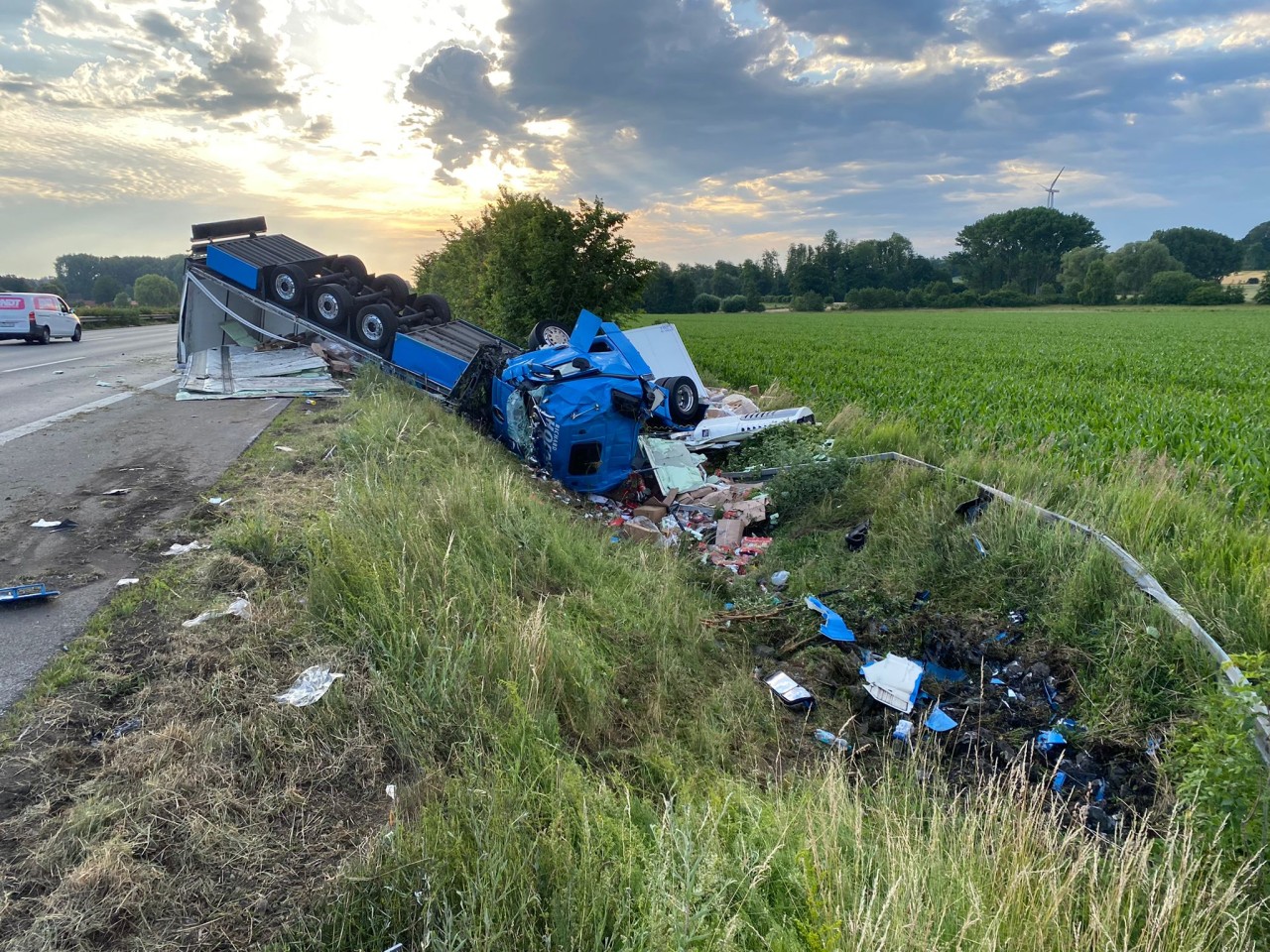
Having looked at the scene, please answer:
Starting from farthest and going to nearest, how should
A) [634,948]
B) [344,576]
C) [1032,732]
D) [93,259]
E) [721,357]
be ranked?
1. [93,259]
2. [721,357]
3. [1032,732]
4. [344,576]
5. [634,948]

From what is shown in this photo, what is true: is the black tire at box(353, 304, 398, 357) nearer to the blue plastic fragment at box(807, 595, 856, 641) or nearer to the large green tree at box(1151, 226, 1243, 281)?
the blue plastic fragment at box(807, 595, 856, 641)

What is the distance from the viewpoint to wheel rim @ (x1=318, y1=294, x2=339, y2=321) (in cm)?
1194

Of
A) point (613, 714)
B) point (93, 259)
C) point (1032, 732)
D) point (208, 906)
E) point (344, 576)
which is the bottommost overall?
point (1032, 732)

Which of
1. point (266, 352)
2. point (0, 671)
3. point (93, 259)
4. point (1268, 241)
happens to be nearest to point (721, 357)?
point (266, 352)

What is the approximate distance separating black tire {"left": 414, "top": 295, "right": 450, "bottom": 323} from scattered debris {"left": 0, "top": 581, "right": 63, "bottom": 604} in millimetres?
9215

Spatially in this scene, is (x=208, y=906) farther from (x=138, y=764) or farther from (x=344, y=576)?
(x=344, y=576)

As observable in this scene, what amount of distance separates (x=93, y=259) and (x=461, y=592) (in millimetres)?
102167

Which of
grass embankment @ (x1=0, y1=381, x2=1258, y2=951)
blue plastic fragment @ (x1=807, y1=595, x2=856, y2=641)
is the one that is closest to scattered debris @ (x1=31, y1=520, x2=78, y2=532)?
grass embankment @ (x1=0, y1=381, x2=1258, y2=951)

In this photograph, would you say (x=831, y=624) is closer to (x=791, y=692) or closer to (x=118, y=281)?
(x=791, y=692)

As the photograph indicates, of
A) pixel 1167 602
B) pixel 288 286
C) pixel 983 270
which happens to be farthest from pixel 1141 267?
pixel 1167 602

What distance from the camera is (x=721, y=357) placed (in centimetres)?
2089

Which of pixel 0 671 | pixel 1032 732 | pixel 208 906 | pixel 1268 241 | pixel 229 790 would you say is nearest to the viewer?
pixel 208 906

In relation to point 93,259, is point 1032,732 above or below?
below

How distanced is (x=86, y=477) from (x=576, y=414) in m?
4.11
